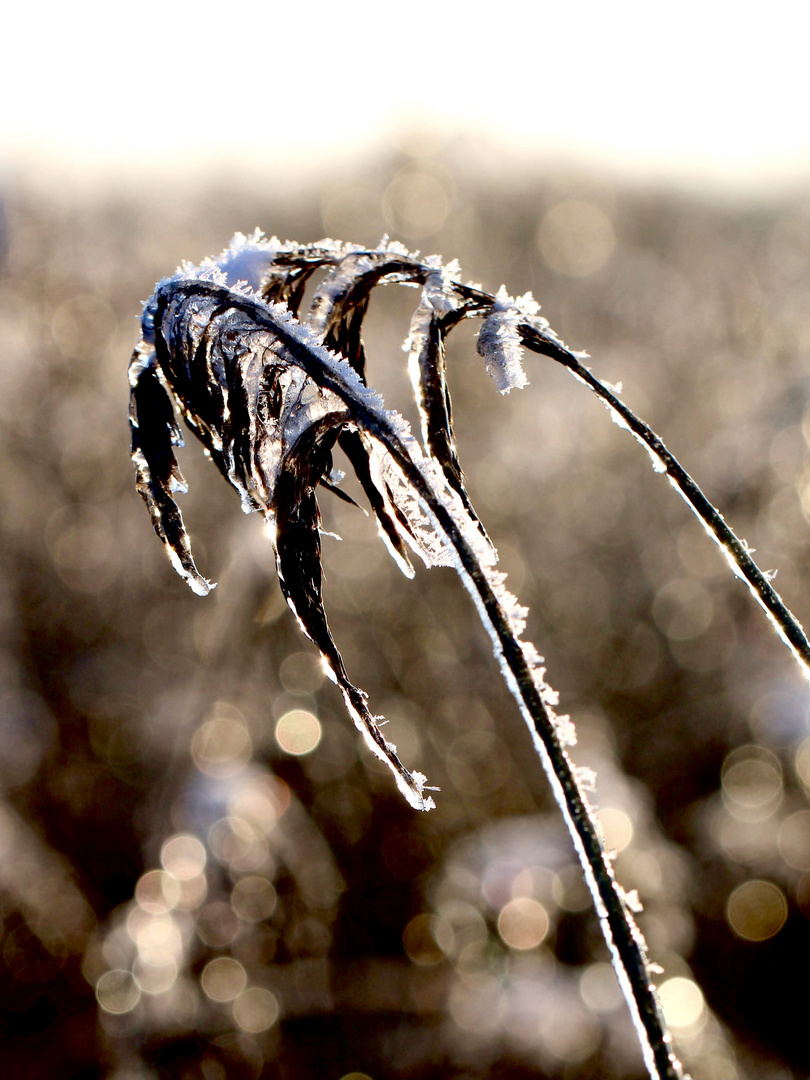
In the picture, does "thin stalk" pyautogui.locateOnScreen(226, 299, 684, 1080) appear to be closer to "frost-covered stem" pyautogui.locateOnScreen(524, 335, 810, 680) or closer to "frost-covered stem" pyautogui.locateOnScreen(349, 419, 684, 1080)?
"frost-covered stem" pyautogui.locateOnScreen(349, 419, 684, 1080)

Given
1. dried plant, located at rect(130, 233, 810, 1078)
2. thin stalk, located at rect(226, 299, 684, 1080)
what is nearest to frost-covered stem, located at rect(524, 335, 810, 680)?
dried plant, located at rect(130, 233, 810, 1078)

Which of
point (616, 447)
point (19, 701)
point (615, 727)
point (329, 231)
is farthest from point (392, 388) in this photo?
point (329, 231)

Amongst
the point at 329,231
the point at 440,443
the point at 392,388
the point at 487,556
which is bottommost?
the point at 487,556

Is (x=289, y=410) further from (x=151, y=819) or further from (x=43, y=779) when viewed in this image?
(x=43, y=779)

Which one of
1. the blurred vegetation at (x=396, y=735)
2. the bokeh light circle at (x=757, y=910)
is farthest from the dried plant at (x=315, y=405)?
the bokeh light circle at (x=757, y=910)

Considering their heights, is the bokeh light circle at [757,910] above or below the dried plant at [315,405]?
below

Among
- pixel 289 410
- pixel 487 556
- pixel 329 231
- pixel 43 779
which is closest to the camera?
Answer: pixel 487 556

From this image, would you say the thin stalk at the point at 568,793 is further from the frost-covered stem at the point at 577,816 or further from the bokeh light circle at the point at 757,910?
the bokeh light circle at the point at 757,910

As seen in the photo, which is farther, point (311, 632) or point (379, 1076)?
point (379, 1076)
